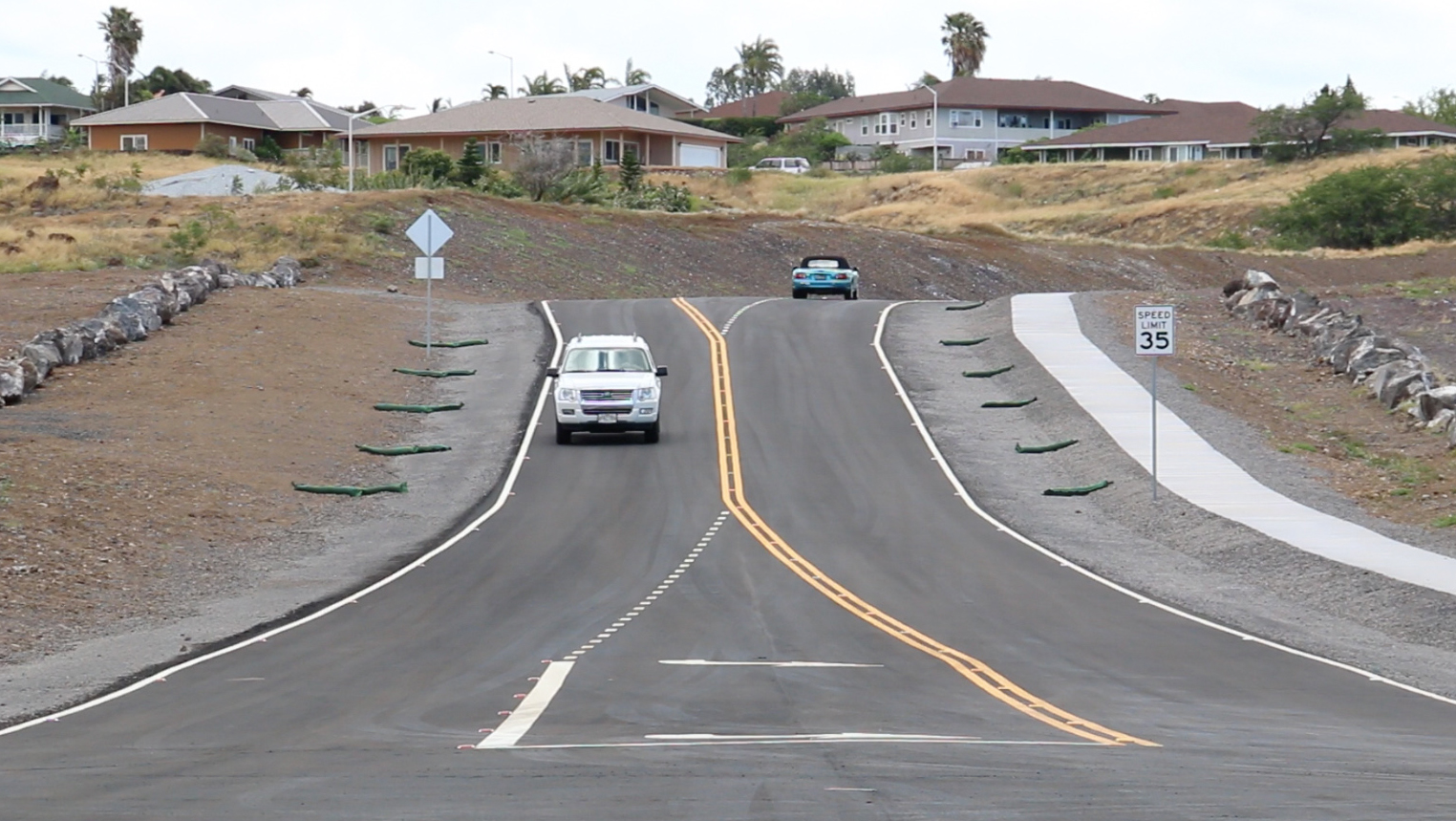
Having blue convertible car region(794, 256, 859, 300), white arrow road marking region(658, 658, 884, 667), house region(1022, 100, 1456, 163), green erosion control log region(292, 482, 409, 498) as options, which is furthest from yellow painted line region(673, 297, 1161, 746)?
house region(1022, 100, 1456, 163)

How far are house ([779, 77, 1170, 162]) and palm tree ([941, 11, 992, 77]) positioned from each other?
26.7 meters

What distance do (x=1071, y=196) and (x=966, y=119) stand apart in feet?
89.3

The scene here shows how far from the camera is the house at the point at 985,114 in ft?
442

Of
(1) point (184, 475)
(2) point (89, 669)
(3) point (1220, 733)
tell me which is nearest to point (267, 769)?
(2) point (89, 669)

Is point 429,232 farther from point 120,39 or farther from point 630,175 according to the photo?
point 120,39

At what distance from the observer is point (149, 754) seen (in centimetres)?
1106

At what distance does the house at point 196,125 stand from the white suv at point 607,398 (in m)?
80.3

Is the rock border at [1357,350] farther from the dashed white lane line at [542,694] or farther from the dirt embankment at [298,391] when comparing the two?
the dashed white lane line at [542,694]

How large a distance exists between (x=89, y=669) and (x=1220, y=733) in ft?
32.6

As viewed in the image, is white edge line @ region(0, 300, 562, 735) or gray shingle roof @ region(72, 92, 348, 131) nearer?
white edge line @ region(0, 300, 562, 735)

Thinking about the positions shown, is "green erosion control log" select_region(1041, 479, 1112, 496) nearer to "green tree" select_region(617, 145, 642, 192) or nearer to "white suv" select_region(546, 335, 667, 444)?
"white suv" select_region(546, 335, 667, 444)

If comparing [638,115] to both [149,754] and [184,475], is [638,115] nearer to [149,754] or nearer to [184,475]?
[184,475]

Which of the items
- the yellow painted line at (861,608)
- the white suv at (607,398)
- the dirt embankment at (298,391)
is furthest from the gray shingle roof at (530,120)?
the white suv at (607,398)

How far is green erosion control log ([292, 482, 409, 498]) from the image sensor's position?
26422mm
